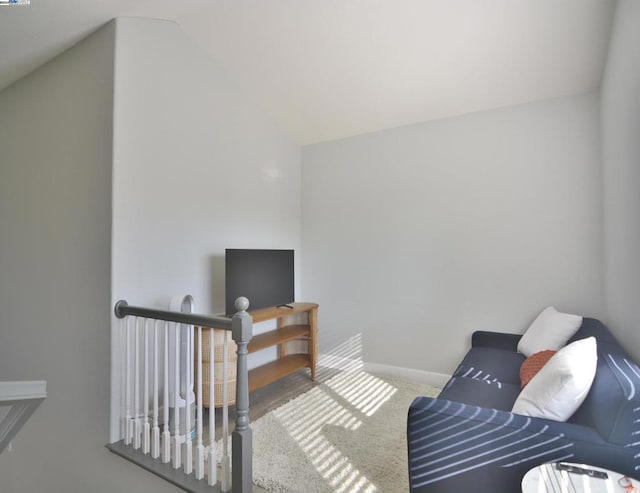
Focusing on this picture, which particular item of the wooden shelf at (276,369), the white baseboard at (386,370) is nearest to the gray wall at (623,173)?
the white baseboard at (386,370)

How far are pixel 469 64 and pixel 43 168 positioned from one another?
3662 mm

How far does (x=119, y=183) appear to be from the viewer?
240 cm

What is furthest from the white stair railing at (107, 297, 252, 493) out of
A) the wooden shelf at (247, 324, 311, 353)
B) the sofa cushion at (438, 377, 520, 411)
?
the sofa cushion at (438, 377, 520, 411)

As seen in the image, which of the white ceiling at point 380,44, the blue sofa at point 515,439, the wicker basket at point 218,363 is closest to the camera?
the blue sofa at point 515,439

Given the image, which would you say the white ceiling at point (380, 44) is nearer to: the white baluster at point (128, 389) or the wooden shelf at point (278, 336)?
the white baluster at point (128, 389)

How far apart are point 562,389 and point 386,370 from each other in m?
2.38

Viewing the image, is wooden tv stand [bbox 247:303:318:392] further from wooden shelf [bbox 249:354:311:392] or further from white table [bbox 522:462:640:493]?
white table [bbox 522:462:640:493]

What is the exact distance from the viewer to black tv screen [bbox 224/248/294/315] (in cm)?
299

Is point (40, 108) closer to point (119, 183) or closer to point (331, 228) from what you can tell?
point (119, 183)

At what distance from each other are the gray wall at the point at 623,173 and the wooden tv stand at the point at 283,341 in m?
2.49

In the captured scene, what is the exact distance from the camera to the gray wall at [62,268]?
7.88ft

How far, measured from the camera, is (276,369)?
11.2 ft

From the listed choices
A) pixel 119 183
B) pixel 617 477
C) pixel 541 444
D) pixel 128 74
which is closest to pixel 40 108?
pixel 128 74

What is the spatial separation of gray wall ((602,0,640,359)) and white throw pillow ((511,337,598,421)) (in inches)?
20.2
